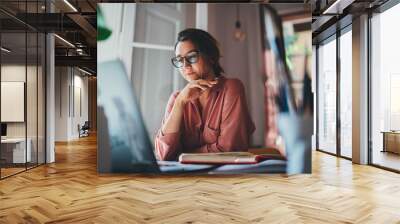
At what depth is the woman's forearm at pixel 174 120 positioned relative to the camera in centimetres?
652

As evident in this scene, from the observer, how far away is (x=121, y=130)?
6.46 m

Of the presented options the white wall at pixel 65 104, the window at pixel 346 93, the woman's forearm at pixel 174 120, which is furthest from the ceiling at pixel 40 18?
the white wall at pixel 65 104

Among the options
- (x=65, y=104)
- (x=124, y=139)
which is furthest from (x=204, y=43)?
(x=65, y=104)

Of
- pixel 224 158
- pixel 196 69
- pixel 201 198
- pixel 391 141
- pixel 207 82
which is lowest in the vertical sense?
pixel 201 198

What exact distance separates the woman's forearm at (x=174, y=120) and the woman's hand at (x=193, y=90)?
9cm

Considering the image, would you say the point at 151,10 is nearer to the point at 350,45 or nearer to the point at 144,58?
the point at 144,58

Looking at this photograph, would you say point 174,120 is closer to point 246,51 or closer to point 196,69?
point 196,69

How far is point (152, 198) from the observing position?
4.92 m

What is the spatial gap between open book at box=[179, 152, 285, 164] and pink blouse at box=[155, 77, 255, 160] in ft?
0.23

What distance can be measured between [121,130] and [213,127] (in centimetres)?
156

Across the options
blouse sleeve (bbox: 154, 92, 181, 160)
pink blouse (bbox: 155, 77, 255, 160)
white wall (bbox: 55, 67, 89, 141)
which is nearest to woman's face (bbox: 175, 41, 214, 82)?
pink blouse (bbox: 155, 77, 255, 160)

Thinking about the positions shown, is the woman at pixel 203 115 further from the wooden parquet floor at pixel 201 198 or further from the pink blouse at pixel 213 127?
the wooden parquet floor at pixel 201 198

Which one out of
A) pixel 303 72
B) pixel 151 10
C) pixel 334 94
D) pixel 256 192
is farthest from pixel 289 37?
pixel 334 94

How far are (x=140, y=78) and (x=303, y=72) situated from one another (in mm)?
2788
